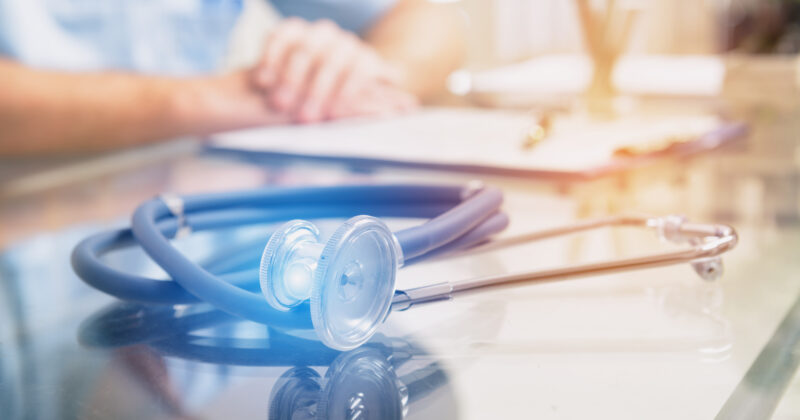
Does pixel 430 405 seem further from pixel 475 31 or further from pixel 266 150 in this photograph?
pixel 475 31

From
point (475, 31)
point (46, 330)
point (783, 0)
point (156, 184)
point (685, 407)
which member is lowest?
point (685, 407)

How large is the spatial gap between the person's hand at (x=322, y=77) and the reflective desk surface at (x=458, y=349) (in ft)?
1.98

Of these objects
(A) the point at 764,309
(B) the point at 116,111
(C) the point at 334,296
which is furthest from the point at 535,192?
(B) the point at 116,111

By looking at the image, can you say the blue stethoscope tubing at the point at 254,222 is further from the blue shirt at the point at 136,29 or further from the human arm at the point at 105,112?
the blue shirt at the point at 136,29

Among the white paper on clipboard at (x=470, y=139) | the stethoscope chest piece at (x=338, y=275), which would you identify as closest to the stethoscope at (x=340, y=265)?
the stethoscope chest piece at (x=338, y=275)

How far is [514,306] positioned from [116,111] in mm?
954

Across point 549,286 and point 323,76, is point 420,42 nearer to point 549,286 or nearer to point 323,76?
point 323,76

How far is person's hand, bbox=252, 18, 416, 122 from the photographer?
3.71ft

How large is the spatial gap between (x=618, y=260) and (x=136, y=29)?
4.61ft

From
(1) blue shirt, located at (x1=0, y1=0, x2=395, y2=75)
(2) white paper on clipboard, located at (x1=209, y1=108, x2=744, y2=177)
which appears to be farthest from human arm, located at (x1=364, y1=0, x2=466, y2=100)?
(2) white paper on clipboard, located at (x1=209, y1=108, x2=744, y2=177)

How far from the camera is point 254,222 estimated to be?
0.55 m

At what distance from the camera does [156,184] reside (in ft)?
2.52

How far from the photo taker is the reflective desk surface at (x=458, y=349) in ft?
0.91

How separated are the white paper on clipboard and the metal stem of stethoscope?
200 millimetres
